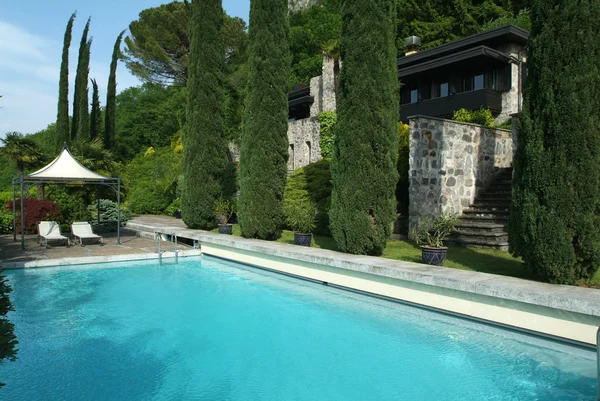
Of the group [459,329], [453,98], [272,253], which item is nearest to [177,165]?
[453,98]

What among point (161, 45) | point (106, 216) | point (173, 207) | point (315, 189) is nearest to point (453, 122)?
point (315, 189)

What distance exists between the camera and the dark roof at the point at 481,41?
18969 mm

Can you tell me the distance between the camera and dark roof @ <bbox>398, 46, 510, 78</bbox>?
18.6 meters

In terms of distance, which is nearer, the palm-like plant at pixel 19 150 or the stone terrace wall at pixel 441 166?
Answer: the stone terrace wall at pixel 441 166

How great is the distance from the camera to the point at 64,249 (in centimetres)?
1224

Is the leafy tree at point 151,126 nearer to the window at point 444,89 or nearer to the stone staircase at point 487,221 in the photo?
the window at point 444,89

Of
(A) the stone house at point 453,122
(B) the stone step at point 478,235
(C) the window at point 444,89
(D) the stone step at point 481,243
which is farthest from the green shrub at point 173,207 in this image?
(D) the stone step at point 481,243

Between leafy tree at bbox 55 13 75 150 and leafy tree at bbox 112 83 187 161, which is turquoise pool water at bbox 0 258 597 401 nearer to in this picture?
leafy tree at bbox 55 13 75 150

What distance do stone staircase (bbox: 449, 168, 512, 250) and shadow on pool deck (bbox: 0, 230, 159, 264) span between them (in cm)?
800

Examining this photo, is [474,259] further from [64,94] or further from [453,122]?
[64,94]

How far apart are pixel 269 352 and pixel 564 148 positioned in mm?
4627

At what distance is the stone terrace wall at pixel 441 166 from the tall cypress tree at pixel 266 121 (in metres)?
3.51

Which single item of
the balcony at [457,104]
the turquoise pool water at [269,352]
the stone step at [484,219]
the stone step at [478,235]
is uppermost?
the balcony at [457,104]

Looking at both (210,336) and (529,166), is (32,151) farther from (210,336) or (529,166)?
(529,166)
